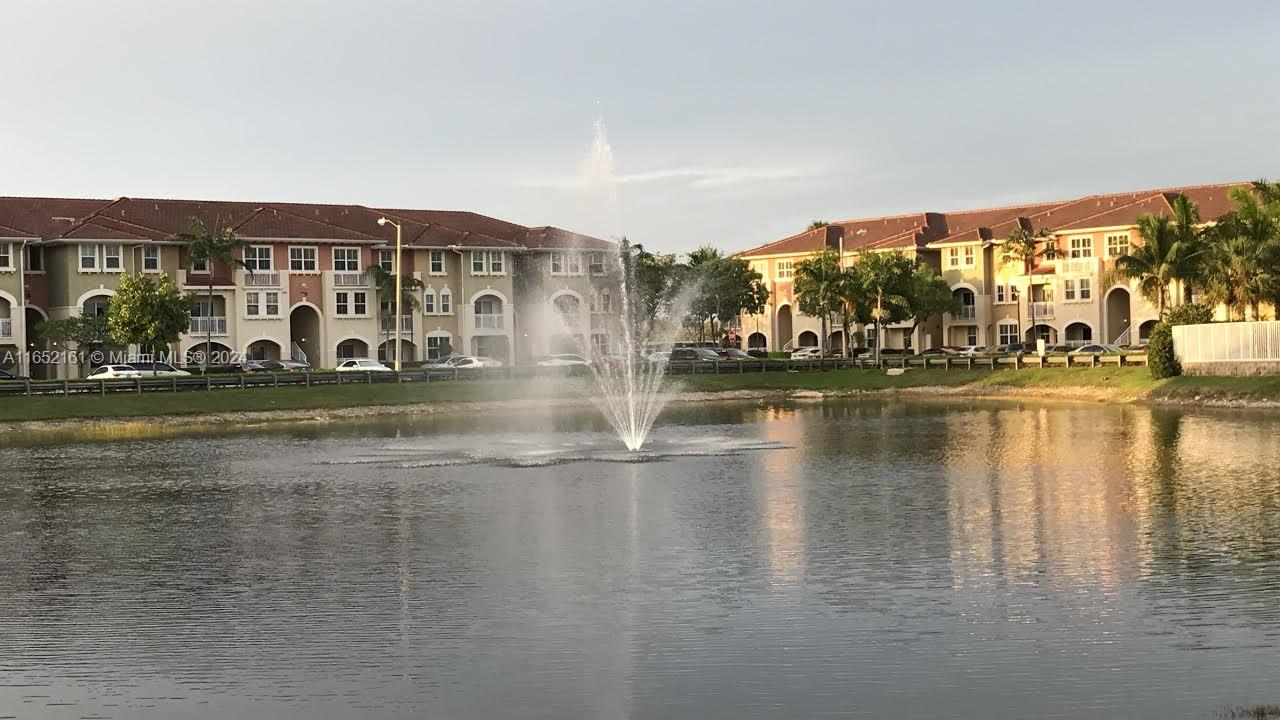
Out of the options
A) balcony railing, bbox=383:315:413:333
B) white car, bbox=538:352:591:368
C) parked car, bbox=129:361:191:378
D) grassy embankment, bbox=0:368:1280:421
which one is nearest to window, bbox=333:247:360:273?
balcony railing, bbox=383:315:413:333

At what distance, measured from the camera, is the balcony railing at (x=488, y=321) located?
101875mm

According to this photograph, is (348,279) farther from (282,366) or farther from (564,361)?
(564,361)

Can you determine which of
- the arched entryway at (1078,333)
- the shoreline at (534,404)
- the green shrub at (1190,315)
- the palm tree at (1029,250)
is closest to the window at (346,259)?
the shoreline at (534,404)

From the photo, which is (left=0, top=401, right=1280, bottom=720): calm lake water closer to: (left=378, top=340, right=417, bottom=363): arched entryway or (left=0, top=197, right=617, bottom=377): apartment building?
(left=0, top=197, right=617, bottom=377): apartment building

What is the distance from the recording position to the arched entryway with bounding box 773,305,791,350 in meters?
131

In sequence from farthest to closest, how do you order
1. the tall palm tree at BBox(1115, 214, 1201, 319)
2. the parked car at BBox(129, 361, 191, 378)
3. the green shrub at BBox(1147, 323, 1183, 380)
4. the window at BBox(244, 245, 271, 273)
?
1. the window at BBox(244, 245, 271, 273)
2. the tall palm tree at BBox(1115, 214, 1201, 319)
3. the parked car at BBox(129, 361, 191, 378)
4. the green shrub at BBox(1147, 323, 1183, 380)

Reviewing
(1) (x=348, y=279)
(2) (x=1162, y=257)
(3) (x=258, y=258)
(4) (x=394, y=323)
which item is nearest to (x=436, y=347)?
(4) (x=394, y=323)

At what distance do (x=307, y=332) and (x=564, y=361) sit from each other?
1878 centimetres

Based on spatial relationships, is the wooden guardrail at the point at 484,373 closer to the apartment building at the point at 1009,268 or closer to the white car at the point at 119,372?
the white car at the point at 119,372

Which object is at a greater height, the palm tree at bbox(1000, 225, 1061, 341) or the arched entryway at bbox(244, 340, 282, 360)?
the palm tree at bbox(1000, 225, 1061, 341)

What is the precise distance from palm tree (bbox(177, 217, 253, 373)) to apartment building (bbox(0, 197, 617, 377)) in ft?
2.58

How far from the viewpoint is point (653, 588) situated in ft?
72.3

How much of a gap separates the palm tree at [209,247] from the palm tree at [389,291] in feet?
28.7

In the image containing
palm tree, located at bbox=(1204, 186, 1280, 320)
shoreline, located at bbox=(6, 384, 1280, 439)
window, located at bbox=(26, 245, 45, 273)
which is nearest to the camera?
shoreline, located at bbox=(6, 384, 1280, 439)
